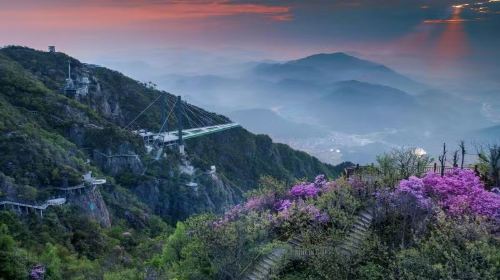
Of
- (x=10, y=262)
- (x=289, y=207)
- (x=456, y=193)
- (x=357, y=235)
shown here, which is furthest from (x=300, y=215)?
(x=10, y=262)

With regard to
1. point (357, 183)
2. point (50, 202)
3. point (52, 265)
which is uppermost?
point (357, 183)

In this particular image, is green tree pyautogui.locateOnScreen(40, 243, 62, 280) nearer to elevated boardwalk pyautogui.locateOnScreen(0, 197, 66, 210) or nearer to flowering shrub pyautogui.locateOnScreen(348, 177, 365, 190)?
elevated boardwalk pyautogui.locateOnScreen(0, 197, 66, 210)

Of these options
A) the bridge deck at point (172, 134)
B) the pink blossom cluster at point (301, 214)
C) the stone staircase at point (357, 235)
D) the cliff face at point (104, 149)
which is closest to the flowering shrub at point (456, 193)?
the stone staircase at point (357, 235)

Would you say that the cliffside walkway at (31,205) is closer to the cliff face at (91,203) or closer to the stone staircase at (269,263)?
the cliff face at (91,203)

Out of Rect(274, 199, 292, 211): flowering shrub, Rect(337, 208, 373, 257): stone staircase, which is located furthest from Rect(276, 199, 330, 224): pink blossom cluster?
Rect(337, 208, 373, 257): stone staircase

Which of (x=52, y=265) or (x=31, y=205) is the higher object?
(x=31, y=205)

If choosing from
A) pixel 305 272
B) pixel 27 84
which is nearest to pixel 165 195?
pixel 27 84

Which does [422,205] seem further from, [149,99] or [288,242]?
[149,99]

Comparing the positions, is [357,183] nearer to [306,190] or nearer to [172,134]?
[306,190]
